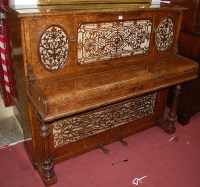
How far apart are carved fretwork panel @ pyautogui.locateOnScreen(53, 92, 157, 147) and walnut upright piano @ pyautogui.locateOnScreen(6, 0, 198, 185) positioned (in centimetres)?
1

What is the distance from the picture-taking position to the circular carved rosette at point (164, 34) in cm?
238

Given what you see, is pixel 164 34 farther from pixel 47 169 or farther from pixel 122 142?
pixel 47 169

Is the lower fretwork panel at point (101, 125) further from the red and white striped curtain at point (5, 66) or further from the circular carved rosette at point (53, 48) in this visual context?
the red and white striped curtain at point (5, 66)

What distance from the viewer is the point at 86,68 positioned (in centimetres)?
204

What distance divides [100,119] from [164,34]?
3.59 ft

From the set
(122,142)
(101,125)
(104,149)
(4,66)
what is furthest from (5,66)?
(122,142)

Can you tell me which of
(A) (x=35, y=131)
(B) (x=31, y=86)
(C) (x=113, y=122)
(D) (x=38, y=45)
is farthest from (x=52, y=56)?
(C) (x=113, y=122)

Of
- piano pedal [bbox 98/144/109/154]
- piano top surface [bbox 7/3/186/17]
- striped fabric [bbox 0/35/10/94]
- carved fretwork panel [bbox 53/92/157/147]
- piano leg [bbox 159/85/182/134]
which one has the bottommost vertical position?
piano pedal [bbox 98/144/109/154]

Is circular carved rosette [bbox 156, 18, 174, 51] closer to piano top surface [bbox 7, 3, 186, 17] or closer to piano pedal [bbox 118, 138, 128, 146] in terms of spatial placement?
piano top surface [bbox 7, 3, 186, 17]

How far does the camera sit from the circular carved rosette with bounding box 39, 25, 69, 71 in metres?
1.75

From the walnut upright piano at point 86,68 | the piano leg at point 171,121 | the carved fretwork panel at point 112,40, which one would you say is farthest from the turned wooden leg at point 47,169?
the piano leg at point 171,121

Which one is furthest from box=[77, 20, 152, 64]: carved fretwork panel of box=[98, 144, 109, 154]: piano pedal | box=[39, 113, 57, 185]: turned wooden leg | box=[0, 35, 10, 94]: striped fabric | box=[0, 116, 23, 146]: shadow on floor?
box=[0, 116, 23, 146]: shadow on floor

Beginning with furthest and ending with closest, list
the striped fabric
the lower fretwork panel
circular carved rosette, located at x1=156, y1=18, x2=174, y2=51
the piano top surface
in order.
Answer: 1. the striped fabric
2. circular carved rosette, located at x1=156, y1=18, x2=174, y2=51
3. the lower fretwork panel
4. the piano top surface

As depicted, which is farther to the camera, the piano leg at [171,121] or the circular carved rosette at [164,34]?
the piano leg at [171,121]
